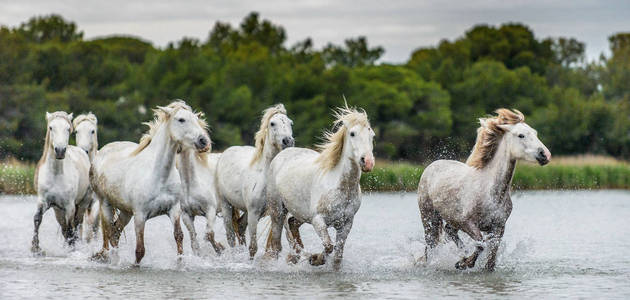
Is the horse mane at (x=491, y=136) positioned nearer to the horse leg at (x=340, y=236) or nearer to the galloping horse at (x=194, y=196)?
the horse leg at (x=340, y=236)

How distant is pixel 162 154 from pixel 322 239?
7.14 feet

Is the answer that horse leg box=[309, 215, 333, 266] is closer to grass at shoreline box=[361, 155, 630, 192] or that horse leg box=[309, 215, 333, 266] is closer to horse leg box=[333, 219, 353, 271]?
horse leg box=[333, 219, 353, 271]

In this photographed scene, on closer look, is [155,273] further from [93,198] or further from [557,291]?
[557,291]

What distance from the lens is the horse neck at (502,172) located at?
37.3ft

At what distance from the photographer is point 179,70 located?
5519 centimetres

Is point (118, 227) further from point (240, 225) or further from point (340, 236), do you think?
point (340, 236)

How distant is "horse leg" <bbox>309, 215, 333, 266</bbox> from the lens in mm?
11102

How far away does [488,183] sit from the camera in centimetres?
1141

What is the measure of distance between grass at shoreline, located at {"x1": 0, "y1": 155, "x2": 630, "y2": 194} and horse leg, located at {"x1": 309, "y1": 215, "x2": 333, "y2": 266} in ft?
64.9

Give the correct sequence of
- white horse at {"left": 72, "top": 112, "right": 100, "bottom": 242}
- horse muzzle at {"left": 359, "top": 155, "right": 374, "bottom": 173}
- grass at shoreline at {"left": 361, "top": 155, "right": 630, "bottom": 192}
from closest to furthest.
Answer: horse muzzle at {"left": 359, "top": 155, "right": 374, "bottom": 173} → white horse at {"left": 72, "top": 112, "right": 100, "bottom": 242} → grass at shoreline at {"left": 361, "top": 155, "right": 630, "bottom": 192}

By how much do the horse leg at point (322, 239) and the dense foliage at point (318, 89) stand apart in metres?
34.4

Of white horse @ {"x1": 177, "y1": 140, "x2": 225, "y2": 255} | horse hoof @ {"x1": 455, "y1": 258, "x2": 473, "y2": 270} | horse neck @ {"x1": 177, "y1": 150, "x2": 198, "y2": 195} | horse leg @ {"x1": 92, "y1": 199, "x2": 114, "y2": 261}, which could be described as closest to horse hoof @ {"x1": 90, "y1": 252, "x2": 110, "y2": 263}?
horse leg @ {"x1": 92, "y1": 199, "x2": 114, "y2": 261}

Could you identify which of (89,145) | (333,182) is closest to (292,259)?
(333,182)

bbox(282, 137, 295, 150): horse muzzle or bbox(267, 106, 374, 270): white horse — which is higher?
bbox(282, 137, 295, 150): horse muzzle
